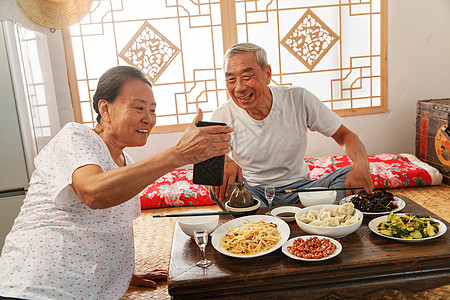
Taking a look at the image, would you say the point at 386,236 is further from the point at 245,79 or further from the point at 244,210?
the point at 245,79

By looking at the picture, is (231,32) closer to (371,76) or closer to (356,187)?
(371,76)

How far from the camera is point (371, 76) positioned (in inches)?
170

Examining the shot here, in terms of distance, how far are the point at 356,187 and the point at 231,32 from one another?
266 centimetres

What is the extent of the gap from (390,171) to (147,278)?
105 inches

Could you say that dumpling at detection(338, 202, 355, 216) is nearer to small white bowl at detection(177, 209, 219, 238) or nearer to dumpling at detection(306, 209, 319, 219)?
dumpling at detection(306, 209, 319, 219)

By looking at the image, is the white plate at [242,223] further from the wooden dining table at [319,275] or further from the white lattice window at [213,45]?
the white lattice window at [213,45]

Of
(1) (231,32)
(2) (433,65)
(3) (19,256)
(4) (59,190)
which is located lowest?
(3) (19,256)

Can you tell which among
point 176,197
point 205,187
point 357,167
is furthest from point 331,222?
point 176,197

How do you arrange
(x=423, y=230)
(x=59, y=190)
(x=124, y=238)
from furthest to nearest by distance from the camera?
(x=124, y=238)
(x=423, y=230)
(x=59, y=190)

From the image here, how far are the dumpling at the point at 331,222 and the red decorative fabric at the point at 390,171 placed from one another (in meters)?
2.16

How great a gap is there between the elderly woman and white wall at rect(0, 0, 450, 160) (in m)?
2.71

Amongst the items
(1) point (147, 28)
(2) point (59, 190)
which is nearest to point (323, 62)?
(1) point (147, 28)

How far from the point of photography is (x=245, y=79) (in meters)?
2.33

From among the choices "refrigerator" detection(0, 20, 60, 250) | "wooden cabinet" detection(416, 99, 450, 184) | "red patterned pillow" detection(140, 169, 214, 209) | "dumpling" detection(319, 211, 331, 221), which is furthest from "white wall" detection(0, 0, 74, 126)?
"wooden cabinet" detection(416, 99, 450, 184)
